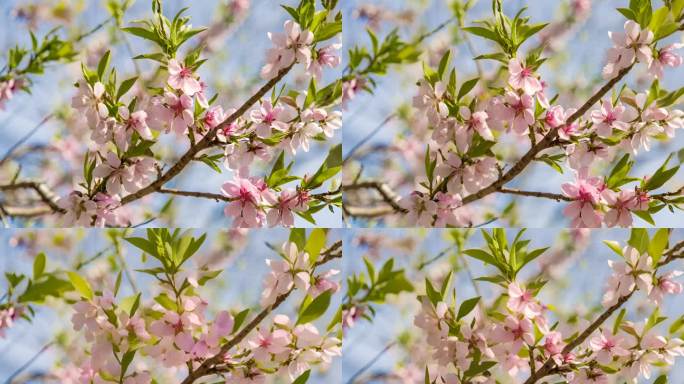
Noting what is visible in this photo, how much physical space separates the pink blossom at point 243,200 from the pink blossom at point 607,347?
2.09 feet

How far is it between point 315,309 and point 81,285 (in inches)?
16.1

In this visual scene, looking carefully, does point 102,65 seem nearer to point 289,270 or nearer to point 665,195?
point 289,270

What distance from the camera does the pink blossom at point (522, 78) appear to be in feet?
4.34

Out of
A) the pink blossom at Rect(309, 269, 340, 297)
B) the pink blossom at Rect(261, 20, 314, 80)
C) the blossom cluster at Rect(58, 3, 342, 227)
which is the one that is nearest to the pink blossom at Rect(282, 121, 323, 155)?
the blossom cluster at Rect(58, 3, 342, 227)

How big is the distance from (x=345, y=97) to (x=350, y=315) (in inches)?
16.0

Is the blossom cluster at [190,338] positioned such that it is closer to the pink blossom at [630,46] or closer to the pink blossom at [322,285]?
the pink blossom at [322,285]

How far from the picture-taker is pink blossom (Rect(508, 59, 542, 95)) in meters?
1.32

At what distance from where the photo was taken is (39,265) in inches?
54.3

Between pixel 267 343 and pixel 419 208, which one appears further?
pixel 419 208

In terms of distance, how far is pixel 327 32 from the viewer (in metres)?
1.43

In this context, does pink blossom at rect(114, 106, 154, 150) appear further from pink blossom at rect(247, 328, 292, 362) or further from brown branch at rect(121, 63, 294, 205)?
pink blossom at rect(247, 328, 292, 362)

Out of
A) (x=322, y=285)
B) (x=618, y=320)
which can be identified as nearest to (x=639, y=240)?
(x=618, y=320)

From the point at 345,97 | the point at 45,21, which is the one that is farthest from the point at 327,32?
the point at 45,21

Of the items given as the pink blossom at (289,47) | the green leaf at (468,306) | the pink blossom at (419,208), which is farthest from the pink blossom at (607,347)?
the pink blossom at (289,47)
